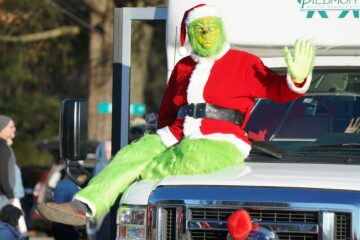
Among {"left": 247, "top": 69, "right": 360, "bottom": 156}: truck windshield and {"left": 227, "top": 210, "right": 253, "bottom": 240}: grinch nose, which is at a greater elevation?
{"left": 247, "top": 69, "right": 360, "bottom": 156}: truck windshield

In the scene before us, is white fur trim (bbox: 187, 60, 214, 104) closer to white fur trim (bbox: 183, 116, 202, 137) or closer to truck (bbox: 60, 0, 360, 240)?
white fur trim (bbox: 183, 116, 202, 137)

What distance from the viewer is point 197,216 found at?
257 inches

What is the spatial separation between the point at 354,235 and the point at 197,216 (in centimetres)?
85

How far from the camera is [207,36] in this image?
23.9 feet

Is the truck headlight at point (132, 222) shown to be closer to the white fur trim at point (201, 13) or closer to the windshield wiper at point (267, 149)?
the windshield wiper at point (267, 149)

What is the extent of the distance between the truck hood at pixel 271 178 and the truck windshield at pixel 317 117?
0.45m

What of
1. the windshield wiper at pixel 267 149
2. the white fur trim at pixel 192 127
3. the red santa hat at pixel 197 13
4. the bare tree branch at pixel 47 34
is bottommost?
the bare tree branch at pixel 47 34

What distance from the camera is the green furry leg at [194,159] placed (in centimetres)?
672

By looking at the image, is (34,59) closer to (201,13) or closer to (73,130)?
(73,130)

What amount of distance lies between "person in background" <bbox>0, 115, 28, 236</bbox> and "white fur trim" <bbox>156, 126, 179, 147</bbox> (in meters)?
5.00

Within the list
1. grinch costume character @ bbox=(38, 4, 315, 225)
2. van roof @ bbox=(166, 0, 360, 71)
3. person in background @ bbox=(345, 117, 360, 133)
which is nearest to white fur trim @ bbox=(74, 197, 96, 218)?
grinch costume character @ bbox=(38, 4, 315, 225)

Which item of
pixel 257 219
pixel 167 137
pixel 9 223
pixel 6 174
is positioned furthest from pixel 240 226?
pixel 6 174

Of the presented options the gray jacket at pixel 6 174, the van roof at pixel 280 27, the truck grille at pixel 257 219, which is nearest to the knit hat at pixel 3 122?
the gray jacket at pixel 6 174

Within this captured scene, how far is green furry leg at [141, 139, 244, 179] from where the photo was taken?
22.1 ft
